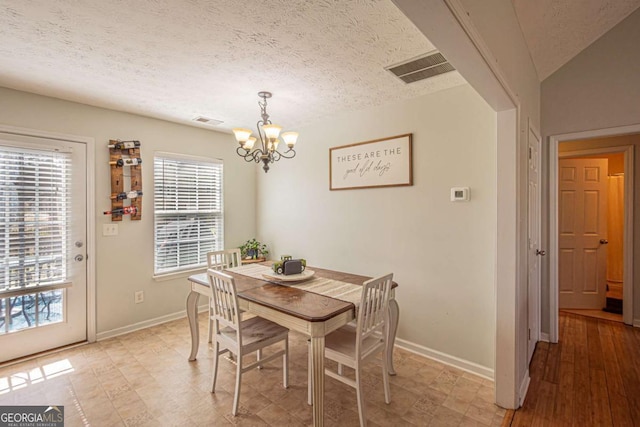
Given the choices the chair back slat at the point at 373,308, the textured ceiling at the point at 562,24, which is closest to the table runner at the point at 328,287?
the chair back slat at the point at 373,308

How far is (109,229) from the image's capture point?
3.18m

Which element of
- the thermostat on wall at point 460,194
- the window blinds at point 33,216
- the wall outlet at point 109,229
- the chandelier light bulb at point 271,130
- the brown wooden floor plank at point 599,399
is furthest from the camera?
the wall outlet at point 109,229

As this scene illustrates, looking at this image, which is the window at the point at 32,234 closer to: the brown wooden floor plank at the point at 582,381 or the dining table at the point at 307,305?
the dining table at the point at 307,305

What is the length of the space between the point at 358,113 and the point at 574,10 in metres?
1.82

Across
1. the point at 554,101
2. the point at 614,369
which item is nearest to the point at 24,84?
the point at 554,101

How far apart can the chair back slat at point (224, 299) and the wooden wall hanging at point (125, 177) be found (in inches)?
70.5

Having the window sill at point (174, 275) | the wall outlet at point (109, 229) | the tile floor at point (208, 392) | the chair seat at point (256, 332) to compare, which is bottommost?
the tile floor at point (208, 392)

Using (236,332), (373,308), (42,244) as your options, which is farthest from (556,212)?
(42,244)

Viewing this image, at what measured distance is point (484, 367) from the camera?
2432 mm

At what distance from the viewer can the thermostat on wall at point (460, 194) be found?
8.20ft

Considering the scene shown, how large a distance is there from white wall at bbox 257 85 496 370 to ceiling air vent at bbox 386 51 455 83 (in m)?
0.36

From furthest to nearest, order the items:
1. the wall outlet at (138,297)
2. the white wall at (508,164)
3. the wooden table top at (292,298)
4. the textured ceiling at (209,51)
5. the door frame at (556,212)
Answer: the wall outlet at (138,297) < the door frame at (556,212) < the wooden table top at (292,298) < the textured ceiling at (209,51) < the white wall at (508,164)

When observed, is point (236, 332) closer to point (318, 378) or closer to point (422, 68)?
point (318, 378)

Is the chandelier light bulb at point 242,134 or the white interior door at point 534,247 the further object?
the white interior door at point 534,247
